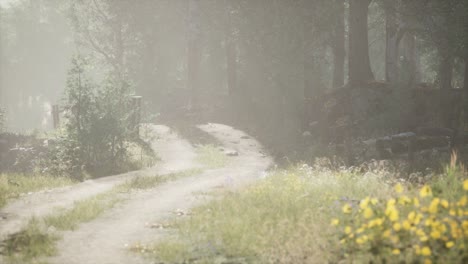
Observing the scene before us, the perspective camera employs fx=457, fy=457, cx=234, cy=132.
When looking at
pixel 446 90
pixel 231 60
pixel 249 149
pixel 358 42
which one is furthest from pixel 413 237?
pixel 231 60

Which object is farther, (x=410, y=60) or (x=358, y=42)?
(x=410, y=60)

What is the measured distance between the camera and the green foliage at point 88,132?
16031mm

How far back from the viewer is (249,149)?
21.6 metres

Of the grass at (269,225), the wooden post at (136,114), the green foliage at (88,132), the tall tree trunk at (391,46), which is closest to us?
the grass at (269,225)

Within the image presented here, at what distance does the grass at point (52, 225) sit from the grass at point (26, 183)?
92.0 inches

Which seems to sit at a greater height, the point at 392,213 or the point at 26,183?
the point at 392,213

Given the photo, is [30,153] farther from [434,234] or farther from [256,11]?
[434,234]

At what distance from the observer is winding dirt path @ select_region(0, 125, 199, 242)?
9.37m

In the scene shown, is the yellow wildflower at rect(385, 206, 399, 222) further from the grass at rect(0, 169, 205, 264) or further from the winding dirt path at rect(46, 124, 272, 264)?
the grass at rect(0, 169, 205, 264)

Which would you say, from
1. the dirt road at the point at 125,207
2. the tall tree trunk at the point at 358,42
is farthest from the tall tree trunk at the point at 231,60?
the dirt road at the point at 125,207

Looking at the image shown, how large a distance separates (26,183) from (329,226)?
10158 millimetres

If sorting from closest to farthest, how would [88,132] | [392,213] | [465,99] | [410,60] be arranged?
[392,213] → [88,132] → [465,99] → [410,60]

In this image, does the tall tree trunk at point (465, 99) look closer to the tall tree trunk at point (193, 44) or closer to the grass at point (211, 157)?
the grass at point (211, 157)

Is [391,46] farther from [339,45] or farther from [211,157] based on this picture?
[211,157]
